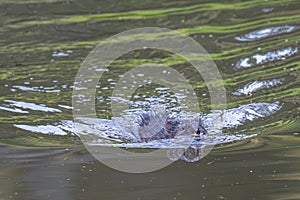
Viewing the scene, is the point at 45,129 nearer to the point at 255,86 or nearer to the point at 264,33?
the point at 255,86

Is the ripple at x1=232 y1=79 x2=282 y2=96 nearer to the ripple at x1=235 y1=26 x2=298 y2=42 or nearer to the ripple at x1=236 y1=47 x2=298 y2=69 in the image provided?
the ripple at x1=236 y1=47 x2=298 y2=69

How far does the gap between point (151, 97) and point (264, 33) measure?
81.4 inches

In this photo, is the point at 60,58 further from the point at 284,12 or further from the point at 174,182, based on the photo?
the point at 174,182

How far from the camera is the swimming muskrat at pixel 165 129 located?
16.1 ft

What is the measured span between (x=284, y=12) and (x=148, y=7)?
1.67 metres

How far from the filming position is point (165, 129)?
194 inches

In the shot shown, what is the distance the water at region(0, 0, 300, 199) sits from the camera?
4051mm

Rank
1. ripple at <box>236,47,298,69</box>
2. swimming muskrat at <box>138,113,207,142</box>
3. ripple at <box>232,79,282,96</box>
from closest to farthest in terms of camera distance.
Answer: swimming muskrat at <box>138,113,207,142</box>, ripple at <box>232,79,282,96</box>, ripple at <box>236,47,298,69</box>

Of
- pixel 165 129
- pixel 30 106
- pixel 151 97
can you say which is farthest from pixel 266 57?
pixel 30 106

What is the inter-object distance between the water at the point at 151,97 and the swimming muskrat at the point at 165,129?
0.12 m

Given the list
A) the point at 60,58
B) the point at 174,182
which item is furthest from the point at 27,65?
the point at 174,182

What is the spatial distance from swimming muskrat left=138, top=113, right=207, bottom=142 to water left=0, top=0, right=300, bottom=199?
12 cm

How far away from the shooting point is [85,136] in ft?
16.9

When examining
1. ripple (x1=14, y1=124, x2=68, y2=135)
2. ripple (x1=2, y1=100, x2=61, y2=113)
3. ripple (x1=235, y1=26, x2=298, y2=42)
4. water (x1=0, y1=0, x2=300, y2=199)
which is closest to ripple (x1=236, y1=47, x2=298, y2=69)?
water (x1=0, y1=0, x2=300, y2=199)
